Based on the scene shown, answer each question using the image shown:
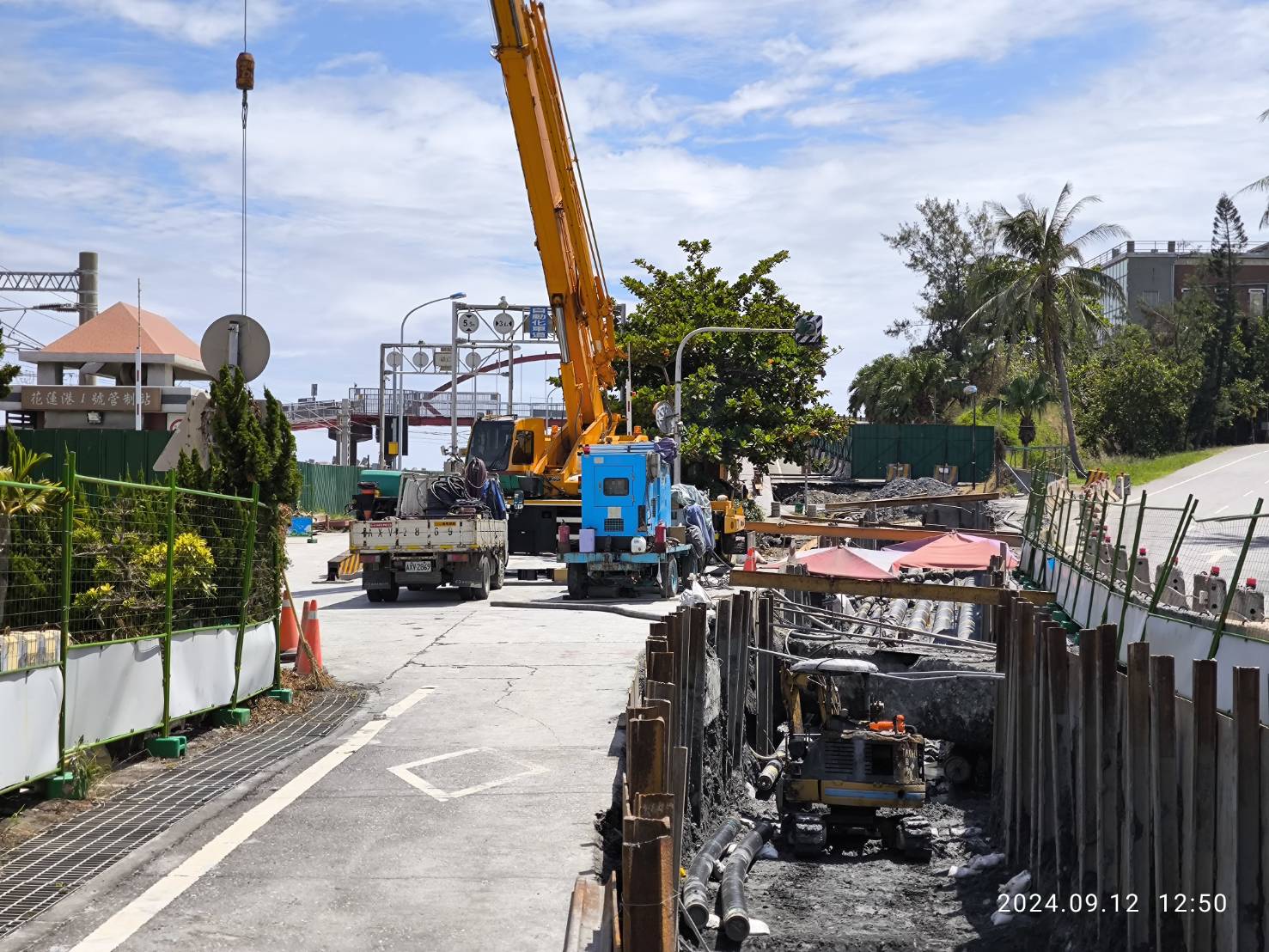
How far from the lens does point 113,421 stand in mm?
60625

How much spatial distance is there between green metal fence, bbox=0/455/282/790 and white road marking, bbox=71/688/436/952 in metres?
1.24

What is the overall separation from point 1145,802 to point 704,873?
4454 millimetres

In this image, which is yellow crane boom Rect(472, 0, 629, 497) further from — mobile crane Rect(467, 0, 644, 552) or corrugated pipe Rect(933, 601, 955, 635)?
corrugated pipe Rect(933, 601, 955, 635)

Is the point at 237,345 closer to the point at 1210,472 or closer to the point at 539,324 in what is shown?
the point at 539,324

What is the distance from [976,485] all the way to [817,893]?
49558 mm

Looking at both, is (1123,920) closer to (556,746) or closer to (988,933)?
(988,933)

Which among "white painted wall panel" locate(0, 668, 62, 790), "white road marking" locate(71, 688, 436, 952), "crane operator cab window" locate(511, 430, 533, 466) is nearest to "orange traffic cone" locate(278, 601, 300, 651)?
"white road marking" locate(71, 688, 436, 952)

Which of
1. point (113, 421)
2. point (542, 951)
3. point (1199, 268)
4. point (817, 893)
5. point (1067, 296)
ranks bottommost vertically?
point (817, 893)

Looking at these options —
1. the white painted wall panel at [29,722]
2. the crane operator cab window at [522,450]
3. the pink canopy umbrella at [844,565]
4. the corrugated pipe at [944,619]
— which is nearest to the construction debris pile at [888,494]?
the crane operator cab window at [522,450]

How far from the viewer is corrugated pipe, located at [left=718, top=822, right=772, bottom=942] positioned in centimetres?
1090

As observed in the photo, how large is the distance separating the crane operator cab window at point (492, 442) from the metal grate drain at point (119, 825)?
2280 cm

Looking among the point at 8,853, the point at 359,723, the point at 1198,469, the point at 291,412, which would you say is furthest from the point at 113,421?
the point at 8,853

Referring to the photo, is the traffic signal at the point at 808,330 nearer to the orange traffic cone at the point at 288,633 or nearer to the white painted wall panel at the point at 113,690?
the orange traffic cone at the point at 288,633

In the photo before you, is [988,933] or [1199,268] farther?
[1199,268]
